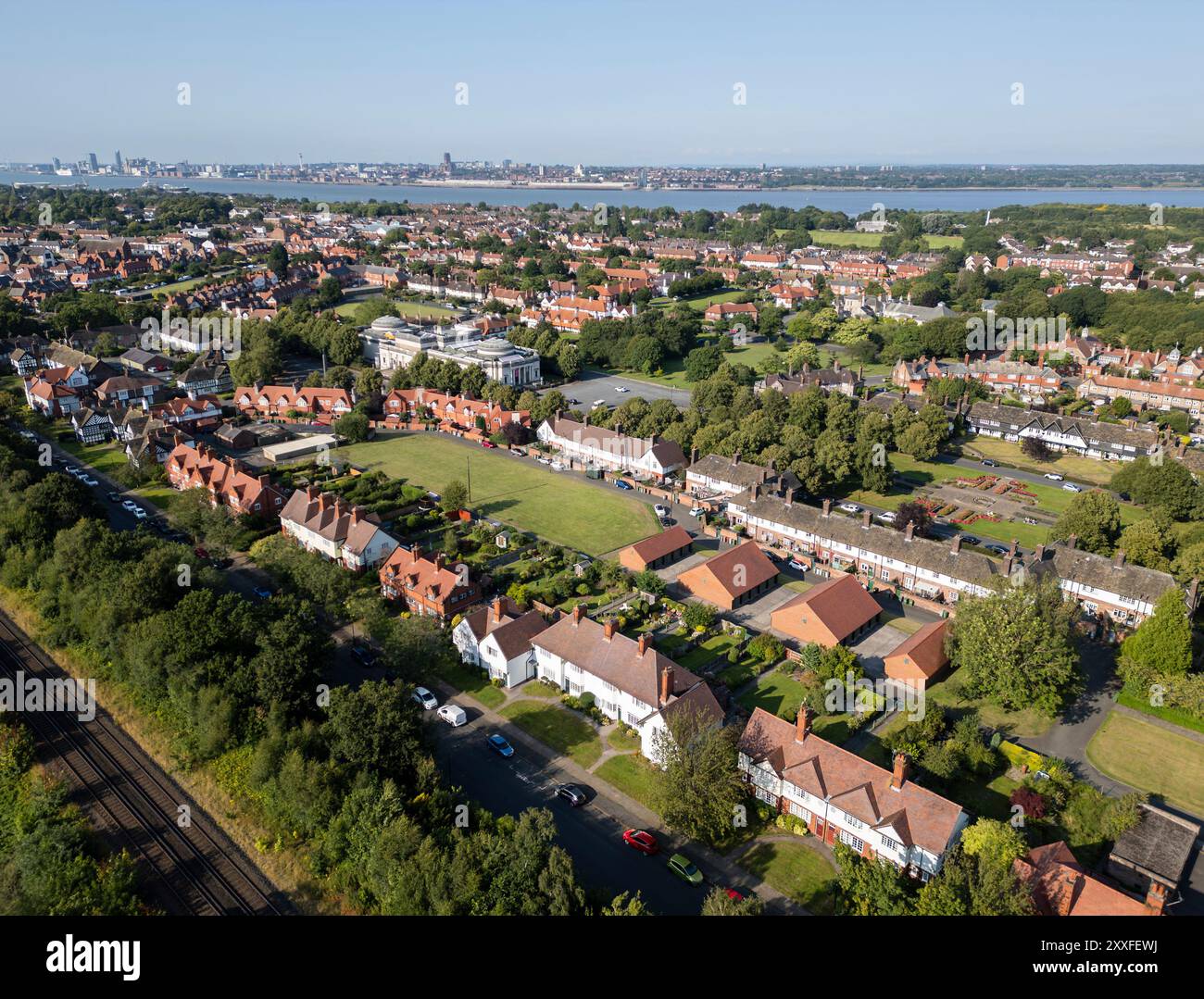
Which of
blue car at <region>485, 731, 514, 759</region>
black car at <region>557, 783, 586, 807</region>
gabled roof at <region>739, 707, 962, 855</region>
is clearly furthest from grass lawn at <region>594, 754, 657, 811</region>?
gabled roof at <region>739, 707, 962, 855</region>

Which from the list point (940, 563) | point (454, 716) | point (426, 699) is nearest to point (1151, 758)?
point (940, 563)

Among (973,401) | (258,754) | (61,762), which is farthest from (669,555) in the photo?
(973,401)

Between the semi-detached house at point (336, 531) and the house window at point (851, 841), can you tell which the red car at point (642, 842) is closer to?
the house window at point (851, 841)

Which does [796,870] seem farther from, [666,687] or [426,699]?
[426,699]

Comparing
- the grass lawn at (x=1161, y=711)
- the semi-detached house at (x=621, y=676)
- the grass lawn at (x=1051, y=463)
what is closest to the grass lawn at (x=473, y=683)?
the semi-detached house at (x=621, y=676)

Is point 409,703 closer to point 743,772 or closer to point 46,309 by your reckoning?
point 743,772

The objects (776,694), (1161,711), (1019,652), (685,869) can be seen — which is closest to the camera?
(685,869)
